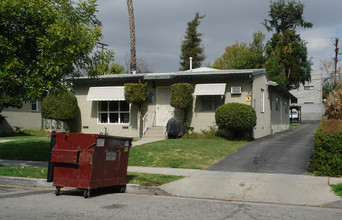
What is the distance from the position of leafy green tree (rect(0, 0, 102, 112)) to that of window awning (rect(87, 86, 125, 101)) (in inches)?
331

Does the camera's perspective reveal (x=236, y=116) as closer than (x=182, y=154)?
No

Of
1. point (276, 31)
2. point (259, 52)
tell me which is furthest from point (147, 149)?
point (276, 31)

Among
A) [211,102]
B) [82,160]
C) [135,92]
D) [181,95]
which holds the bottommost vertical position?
[82,160]

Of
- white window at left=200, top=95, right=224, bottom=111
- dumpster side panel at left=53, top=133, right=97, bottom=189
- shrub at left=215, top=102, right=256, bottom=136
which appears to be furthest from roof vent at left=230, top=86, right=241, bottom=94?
dumpster side panel at left=53, top=133, right=97, bottom=189

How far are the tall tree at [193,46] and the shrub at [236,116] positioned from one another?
112 feet

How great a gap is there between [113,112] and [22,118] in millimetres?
8479

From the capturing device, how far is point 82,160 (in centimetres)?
795

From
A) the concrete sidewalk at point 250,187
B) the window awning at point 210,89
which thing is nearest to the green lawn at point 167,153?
the concrete sidewalk at point 250,187

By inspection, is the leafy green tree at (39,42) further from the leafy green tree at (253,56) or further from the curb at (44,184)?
the leafy green tree at (253,56)

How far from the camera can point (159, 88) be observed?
821 inches

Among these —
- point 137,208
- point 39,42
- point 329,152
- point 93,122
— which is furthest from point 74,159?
point 93,122

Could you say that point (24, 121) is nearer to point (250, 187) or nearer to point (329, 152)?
point (250, 187)

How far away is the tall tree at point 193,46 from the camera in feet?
169

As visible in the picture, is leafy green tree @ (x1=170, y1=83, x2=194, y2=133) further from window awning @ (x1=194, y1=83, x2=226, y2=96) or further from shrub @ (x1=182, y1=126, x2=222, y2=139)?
shrub @ (x1=182, y1=126, x2=222, y2=139)
